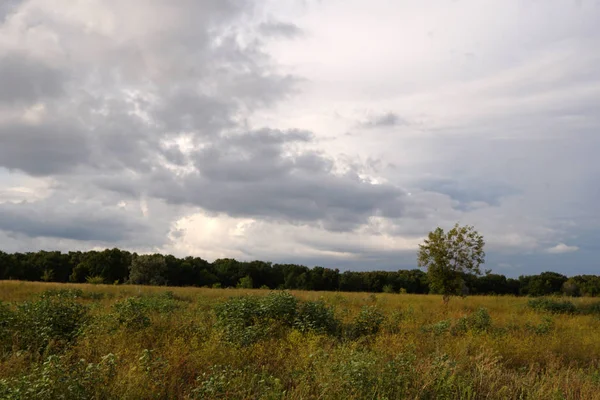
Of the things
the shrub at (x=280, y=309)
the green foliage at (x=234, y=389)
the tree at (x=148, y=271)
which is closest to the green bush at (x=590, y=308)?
the shrub at (x=280, y=309)

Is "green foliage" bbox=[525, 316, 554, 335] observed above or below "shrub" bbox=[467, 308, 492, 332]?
below

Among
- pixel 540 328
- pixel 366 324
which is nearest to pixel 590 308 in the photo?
pixel 540 328

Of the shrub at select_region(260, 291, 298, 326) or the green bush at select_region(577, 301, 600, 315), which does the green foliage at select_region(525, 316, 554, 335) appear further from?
the green bush at select_region(577, 301, 600, 315)

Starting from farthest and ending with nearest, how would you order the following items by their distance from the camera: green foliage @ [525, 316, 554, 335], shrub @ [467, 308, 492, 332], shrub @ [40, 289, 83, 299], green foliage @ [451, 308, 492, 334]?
green foliage @ [525, 316, 554, 335]
shrub @ [467, 308, 492, 332]
green foliage @ [451, 308, 492, 334]
shrub @ [40, 289, 83, 299]

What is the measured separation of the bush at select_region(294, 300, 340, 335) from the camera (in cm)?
1398

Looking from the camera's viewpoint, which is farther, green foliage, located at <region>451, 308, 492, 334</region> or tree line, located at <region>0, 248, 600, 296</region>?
tree line, located at <region>0, 248, 600, 296</region>

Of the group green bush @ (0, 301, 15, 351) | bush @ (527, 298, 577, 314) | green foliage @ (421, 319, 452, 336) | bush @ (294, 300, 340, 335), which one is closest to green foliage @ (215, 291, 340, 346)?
bush @ (294, 300, 340, 335)

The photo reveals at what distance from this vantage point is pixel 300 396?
7.33 m

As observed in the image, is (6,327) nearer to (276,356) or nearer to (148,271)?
(276,356)

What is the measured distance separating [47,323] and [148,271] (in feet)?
Result: 165

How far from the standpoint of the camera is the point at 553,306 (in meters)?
28.7

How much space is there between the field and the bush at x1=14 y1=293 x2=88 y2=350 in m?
0.03

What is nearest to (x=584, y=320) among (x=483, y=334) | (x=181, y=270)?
(x=483, y=334)

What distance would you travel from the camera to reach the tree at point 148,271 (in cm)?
5828
